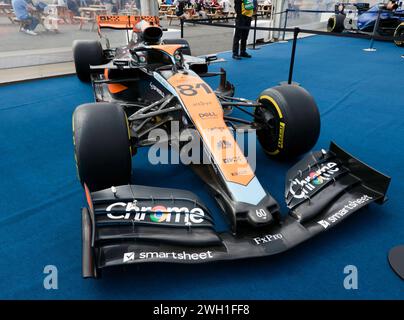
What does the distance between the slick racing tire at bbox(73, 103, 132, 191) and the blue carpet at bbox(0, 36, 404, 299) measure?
32 cm

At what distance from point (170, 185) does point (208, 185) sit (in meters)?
0.35

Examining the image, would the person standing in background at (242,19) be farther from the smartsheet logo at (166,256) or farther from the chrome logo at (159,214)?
the smartsheet logo at (166,256)

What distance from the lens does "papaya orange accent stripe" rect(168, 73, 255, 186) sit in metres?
1.82

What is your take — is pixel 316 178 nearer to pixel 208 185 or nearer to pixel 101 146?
pixel 208 185

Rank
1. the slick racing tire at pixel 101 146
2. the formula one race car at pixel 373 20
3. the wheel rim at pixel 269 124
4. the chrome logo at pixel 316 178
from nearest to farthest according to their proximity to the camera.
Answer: the slick racing tire at pixel 101 146 → the chrome logo at pixel 316 178 → the wheel rim at pixel 269 124 → the formula one race car at pixel 373 20

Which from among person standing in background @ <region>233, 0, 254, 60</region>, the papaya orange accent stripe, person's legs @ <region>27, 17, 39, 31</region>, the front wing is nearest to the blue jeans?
person's legs @ <region>27, 17, 39, 31</region>

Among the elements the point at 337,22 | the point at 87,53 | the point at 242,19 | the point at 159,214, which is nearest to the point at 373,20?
the point at 337,22

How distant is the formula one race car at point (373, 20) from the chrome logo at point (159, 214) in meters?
8.47

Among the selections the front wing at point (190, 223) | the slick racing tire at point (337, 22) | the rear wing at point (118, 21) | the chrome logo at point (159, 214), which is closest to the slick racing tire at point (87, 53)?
the rear wing at point (118, 21)

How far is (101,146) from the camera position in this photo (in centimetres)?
177

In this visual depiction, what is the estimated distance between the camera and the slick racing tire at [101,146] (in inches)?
69.3

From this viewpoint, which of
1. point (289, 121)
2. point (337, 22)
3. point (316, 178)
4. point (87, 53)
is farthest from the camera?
point (337, 22)
